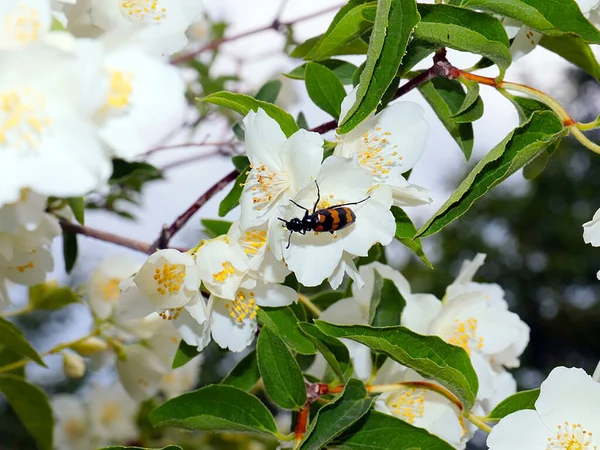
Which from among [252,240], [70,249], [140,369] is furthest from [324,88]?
[140,369]

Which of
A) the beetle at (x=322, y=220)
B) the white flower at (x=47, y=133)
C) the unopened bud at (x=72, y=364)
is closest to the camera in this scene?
the white flower at (x=47, y=133)

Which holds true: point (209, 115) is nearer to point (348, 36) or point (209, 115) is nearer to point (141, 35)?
point (348, 36)

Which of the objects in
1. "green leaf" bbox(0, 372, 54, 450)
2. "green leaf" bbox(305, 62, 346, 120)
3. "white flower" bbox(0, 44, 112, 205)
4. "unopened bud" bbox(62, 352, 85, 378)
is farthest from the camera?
"unopened bud" bbox(62, 352, 85, 378)

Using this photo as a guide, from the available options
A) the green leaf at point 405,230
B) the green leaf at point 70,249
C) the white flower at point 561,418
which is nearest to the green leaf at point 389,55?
the green leaf at point 405,230

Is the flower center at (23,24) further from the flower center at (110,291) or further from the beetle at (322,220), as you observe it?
the flower center at (110,291)

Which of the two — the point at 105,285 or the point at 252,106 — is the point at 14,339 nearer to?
the point at 105,285

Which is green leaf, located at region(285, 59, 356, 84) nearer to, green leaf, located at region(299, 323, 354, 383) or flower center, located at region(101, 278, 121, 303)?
green leaf, located at region(299, 323, 354, 383)

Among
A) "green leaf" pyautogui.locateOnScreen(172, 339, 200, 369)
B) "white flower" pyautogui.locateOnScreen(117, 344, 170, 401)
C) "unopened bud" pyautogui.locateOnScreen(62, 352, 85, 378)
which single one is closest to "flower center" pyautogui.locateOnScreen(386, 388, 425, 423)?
"green leaf" pyautogui.locateOnScreen(172, 339, 200, 369)
